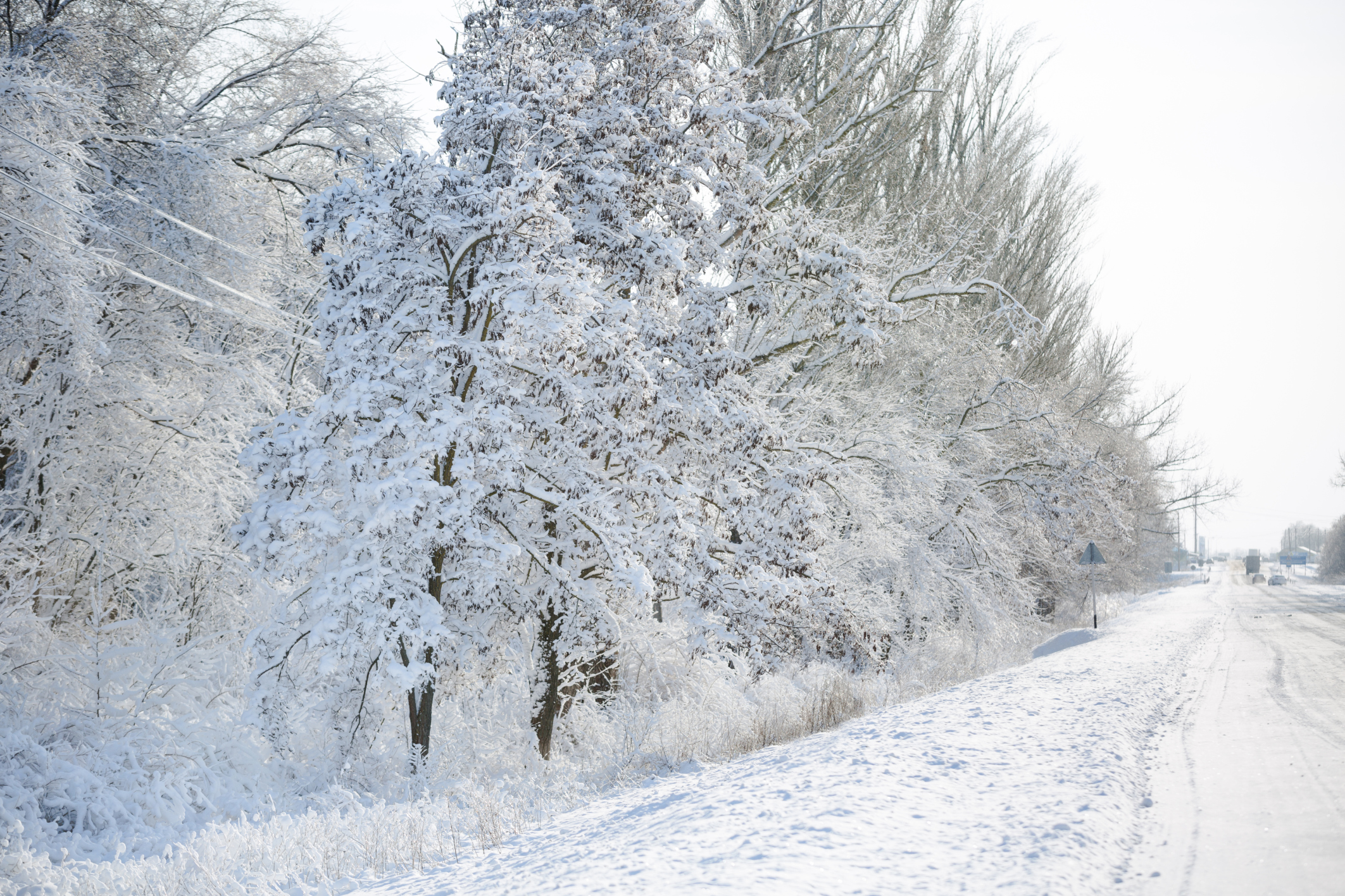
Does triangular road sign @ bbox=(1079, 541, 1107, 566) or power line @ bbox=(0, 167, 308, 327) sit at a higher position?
power line @ bbox=(0, 167, 308, 327)

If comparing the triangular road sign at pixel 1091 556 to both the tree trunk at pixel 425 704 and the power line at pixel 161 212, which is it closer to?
the tree trunk at pixel 425 704

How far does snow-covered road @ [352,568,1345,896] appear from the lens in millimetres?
4312

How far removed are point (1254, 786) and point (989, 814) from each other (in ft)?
7.67

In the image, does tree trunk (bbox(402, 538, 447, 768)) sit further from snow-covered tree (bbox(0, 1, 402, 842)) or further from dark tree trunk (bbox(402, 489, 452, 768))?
snow-covered tree (bbox(0, 1, 402, 842))

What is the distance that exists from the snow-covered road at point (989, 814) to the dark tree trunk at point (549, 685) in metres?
2.53

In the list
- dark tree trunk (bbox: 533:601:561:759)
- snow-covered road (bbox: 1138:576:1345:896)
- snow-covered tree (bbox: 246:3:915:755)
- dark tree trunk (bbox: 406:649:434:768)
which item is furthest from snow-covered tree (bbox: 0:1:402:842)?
snow-covered road (bbox: 1138:576:1345:896)

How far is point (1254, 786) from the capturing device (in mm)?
6156

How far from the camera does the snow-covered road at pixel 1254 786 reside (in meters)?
4.43

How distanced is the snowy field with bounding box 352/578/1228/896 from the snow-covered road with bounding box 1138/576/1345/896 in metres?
0.22

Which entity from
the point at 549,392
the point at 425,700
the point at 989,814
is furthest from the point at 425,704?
the point at 989,814

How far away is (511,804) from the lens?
7230 mm

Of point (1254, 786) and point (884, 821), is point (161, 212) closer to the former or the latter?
point (884, 821)

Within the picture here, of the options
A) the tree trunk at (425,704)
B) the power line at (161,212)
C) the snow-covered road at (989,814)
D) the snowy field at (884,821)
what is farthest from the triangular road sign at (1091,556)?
the power line at (161,212)

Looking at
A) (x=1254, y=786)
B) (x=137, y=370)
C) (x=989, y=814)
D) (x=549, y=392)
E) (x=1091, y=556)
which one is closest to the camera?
(x=989, y=814)
